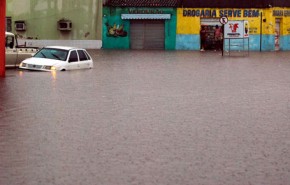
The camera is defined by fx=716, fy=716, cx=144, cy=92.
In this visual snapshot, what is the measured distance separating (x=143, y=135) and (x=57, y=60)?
17.9 metres

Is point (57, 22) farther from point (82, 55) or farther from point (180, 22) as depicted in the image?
point (82, 55)

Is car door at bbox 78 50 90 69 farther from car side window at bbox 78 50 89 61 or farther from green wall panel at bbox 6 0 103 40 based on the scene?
green wall panel at bbox 6 0 103 40

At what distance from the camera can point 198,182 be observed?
7.67 m

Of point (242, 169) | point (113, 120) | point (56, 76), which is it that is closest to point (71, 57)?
point (56, 76)

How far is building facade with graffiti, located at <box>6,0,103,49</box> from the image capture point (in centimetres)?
5941

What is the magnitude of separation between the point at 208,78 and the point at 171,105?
9376 mm

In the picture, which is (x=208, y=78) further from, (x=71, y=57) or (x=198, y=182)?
(x=198, y=182)

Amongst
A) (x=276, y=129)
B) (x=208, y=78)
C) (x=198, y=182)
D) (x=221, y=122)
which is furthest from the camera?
(x=208, y=78)

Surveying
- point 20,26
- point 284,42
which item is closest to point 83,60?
point 20,26

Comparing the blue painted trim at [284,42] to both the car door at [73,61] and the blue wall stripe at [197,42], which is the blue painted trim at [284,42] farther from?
the car door at [73,61]

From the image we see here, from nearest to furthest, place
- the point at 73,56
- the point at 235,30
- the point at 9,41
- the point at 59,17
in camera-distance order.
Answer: the point at 73,56 < the point at 9,41 < the point at 235,30 < the point at 59,17

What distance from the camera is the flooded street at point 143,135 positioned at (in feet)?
26.5

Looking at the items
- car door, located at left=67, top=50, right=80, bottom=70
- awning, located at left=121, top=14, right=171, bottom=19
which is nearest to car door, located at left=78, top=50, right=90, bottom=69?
car door, located at left=67, top=50, right=80, bottom=70

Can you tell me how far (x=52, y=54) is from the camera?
95.0 feet
